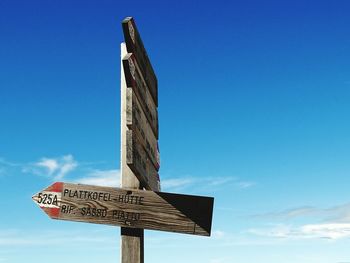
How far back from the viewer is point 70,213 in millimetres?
4641

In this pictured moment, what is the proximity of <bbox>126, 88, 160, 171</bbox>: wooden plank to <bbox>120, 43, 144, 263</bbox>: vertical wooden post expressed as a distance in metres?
0.15

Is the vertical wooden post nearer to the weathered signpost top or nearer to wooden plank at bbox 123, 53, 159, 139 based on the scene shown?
the weathered signpost top

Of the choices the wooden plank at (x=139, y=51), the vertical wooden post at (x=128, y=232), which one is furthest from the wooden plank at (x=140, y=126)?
the wooden plank at (x=139, y=51)

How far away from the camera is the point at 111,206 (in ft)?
15.3

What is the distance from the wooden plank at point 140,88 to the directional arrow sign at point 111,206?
946 millimetres

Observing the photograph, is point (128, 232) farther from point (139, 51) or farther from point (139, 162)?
point (139, 51)

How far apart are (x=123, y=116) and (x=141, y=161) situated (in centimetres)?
47

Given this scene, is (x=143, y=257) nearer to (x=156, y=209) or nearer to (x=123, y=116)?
(x=156, y=209)

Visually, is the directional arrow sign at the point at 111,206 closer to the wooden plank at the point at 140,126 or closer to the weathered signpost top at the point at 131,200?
the weathered signpost top at the point at 131,200

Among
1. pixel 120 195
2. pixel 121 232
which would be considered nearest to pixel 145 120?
pixel 120 195

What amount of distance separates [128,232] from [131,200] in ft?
1.00

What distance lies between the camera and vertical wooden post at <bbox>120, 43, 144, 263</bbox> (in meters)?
4.61

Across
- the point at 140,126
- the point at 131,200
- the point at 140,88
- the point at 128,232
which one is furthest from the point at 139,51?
the point at 128,232

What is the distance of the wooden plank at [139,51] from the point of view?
A: 181 inches
